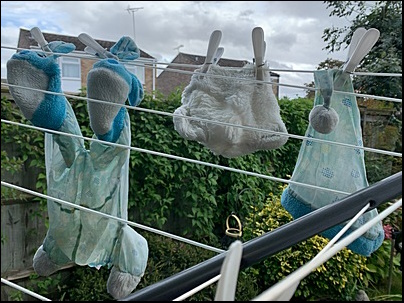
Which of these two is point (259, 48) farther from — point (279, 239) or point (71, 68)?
Result: point (71, 68)

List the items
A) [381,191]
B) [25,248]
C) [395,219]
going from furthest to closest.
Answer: [395,219] < [25,248] < [381,191]

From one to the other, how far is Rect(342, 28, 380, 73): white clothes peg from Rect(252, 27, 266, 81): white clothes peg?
131 mm

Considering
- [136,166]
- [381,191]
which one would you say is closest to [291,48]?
[136,166]

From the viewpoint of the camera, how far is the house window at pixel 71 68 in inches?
89.3

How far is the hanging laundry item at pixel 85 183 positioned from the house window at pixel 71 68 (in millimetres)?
1391

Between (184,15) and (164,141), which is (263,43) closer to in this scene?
(184,15)

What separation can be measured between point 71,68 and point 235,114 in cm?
187

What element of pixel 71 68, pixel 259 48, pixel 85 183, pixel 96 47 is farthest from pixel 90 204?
pixel 71 68

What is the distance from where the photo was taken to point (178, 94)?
2.07 m

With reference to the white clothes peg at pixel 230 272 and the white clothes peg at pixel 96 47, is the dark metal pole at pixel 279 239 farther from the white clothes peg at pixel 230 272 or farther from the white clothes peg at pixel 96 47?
the white clothes peg at pixel 96 47

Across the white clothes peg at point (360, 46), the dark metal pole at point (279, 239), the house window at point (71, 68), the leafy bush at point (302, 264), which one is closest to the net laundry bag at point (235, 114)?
the white clothes peg at point (360, 46)

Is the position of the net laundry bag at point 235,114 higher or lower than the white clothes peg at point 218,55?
lower

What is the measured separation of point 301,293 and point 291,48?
112 cm

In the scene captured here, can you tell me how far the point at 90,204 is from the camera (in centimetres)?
92
